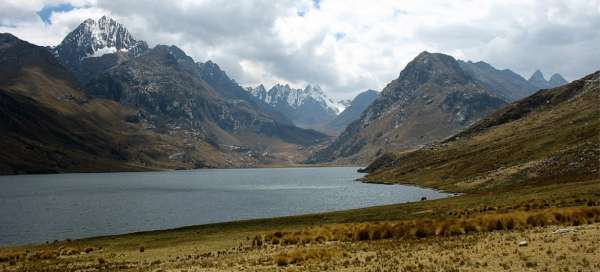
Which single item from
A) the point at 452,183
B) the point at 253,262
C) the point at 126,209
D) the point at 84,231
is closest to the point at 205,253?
the point at 253,262

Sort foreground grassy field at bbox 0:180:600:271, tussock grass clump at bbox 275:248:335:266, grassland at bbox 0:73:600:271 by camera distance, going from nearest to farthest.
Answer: foreground grassy field at bbox 0:180:600:271 → grassland at bbox 0:73:600:271 → tussock grass clump at bbox 275:248:335:266

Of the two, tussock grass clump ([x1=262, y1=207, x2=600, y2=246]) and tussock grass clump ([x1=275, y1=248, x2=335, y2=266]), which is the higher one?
tussock grass clump ([x1=262, y1=207, x2=600, y2=246])

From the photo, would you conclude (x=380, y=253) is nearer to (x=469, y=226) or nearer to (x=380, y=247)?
(x=380, y=247)

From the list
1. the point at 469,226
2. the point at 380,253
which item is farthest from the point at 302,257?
the point at 469,226

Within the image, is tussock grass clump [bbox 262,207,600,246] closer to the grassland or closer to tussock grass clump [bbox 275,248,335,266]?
the grassland

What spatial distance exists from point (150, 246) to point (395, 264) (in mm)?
42500

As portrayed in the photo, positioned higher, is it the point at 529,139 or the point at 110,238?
the point at 529,139

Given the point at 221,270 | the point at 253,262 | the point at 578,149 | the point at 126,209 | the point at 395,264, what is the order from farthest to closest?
1. the point at 126,209
2. the point at 578,149
3. the point at 253,262
4. the point at 221,270
5. the point at 395,264

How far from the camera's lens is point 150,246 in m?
66.6

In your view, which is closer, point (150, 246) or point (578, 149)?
point (150, 246)

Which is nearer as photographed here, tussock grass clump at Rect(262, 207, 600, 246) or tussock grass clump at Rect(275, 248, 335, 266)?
tussock grass clump at Rect(275, 248, 335, 266)

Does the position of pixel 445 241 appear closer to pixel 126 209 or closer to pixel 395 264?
pixel 395 264

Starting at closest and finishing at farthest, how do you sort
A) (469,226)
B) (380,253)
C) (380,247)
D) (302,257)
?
(380,253), (302,257), (380,247), (469,226)

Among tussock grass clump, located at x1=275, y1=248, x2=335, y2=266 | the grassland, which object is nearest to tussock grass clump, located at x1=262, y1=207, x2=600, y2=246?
the grassland
